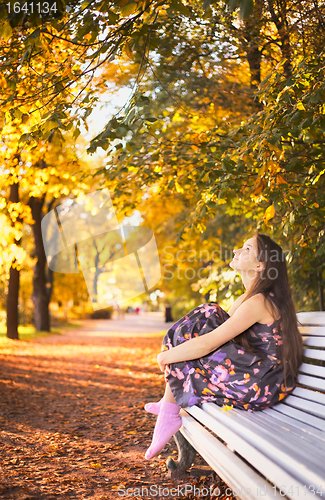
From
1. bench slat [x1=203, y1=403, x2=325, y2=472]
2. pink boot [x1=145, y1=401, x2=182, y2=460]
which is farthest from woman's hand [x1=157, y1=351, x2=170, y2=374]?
bench slat [x1=203, y1=403, x2=325, y2=472]

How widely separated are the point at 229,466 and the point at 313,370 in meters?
0.95

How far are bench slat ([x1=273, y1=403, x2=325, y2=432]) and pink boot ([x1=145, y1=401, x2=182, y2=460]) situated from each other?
64 centimetres

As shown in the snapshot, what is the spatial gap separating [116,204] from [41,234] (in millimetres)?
10668

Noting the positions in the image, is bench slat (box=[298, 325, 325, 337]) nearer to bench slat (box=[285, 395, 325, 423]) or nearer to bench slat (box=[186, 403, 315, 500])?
bench slat (box=[285, 395, 325, 423])

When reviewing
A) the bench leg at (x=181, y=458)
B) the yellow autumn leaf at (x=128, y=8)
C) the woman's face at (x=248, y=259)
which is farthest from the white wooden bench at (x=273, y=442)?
the yellow autumn leaf at (x=128, y=8)

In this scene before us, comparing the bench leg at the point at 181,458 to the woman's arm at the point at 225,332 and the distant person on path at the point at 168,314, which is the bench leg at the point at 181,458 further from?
the distant person on path at the point at 168,314

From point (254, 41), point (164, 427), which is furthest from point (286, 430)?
point (254, 41)

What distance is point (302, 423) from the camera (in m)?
2.23

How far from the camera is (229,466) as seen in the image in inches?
74.0

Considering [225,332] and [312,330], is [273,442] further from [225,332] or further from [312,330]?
[312,330]

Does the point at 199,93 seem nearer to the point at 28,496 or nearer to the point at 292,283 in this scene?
the point at 292,283

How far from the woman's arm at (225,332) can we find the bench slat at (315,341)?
38cm

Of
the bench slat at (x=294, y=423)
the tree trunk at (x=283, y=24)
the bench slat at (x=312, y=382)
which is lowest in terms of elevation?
the bench slat at (x=294, y=423)

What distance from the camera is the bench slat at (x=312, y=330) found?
2.65 m
